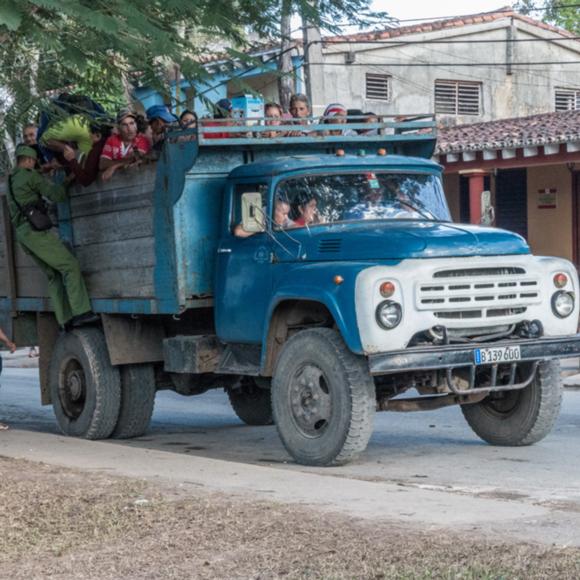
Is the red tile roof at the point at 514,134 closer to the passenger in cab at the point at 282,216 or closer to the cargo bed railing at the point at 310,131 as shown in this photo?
the cargo bed railing at the point at 310,131

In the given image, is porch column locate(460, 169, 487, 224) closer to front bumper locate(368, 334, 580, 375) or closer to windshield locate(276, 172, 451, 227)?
windshield locate(276, 172, 451, 227)

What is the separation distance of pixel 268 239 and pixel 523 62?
28199 millimetres

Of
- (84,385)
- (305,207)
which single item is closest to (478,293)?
(305,207)

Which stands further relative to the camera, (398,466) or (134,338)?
(134,338)

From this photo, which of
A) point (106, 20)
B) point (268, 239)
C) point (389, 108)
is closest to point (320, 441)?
point (268, 239)

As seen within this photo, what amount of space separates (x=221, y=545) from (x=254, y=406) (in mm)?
6669

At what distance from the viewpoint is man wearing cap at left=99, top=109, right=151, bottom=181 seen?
12.2 meters

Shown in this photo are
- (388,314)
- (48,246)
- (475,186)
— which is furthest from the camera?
(475,186)

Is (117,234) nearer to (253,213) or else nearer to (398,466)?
(253,213)

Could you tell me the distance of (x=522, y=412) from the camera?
36.0ft

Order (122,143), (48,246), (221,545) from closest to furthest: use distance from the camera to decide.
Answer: (221,545) < (122,143) < (48,246)

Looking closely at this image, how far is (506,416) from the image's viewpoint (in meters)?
11.1

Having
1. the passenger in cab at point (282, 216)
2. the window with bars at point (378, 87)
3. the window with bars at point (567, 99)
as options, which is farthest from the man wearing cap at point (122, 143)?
the window with bars at point (567, 99)

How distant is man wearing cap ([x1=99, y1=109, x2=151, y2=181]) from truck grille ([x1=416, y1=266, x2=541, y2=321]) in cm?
342
